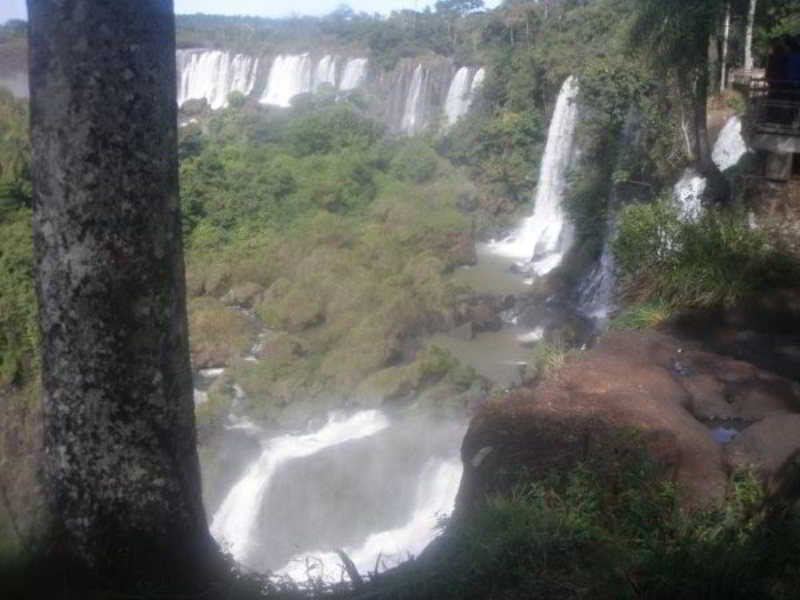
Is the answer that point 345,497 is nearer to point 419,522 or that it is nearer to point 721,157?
point 419,522

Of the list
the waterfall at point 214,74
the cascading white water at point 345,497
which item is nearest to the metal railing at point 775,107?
the cascading white water at point 345,497

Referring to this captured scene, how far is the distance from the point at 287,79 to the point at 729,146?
32677 millimetres

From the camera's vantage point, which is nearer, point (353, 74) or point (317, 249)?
point (317, 249)

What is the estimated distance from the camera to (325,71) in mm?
41844

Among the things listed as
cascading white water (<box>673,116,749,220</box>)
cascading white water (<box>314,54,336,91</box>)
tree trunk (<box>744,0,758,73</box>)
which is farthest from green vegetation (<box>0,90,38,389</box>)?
cascading white water (<box>314,54,336,91</box>)

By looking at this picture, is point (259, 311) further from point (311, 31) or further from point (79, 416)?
point (311, 31)

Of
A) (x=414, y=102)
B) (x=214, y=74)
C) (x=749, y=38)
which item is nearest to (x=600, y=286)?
(x=749, y=38)

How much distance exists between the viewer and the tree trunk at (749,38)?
15019 millimetres

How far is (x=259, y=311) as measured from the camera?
2031 cm

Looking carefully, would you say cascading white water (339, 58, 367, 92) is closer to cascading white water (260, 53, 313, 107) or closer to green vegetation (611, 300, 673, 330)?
cascading white water (260, 53, 313, 107)

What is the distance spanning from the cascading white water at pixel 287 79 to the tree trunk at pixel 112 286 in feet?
131

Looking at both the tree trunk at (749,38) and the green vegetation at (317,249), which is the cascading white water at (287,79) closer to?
the green vegetation at (317,249)

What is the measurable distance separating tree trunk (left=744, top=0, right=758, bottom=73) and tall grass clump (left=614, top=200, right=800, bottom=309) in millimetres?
7139

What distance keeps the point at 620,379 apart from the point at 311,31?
49829 mm
